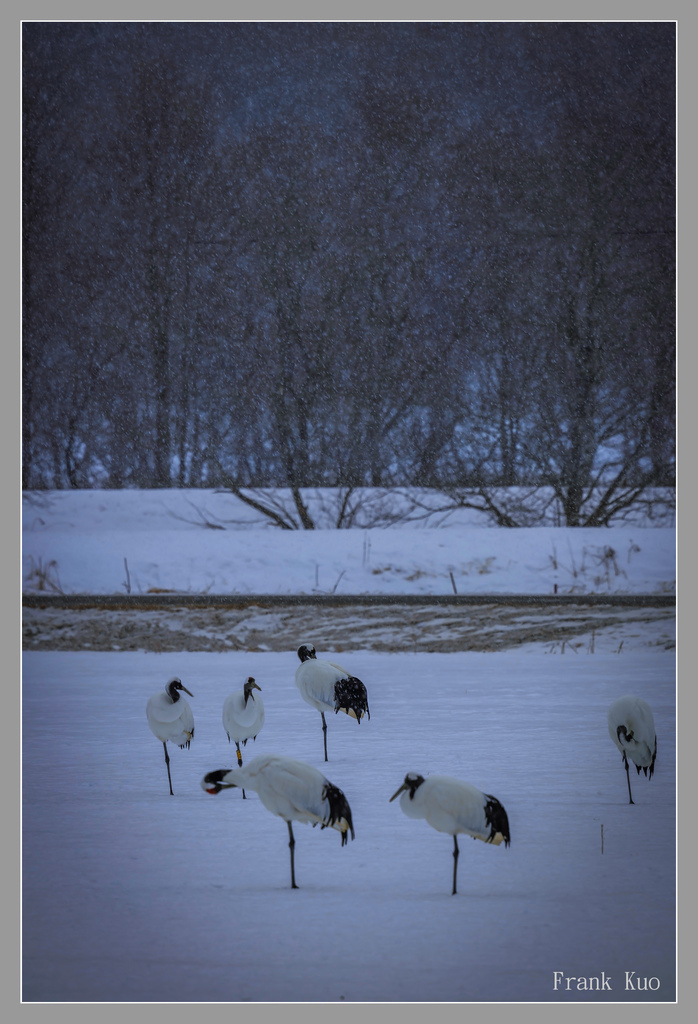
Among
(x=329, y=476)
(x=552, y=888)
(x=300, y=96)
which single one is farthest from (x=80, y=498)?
(x=552, y=888)

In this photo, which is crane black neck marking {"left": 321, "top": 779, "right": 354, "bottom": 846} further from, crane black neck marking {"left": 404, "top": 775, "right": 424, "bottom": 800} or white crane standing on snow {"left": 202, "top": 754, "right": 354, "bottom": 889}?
crane black neck marking {"left": 404, "top": 775, "right": 424, "bottom": 800}

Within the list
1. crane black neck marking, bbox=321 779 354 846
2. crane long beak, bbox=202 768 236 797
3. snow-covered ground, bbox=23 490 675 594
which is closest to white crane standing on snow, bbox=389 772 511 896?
crane black neck marking, bbox=321 779 354 846

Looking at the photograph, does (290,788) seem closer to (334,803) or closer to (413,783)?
(334,803)

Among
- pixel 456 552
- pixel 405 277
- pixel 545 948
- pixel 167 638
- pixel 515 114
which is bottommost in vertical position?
pixel 545 948

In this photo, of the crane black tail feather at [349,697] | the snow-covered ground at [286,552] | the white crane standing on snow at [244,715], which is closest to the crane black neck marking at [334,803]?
the white crane standing on snow at [244,715]

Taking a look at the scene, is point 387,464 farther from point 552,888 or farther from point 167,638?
point 552,888

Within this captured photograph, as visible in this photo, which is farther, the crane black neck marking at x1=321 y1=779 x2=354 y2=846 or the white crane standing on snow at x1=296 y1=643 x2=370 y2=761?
the white crane standing on snow at x1=296 y1=643 x2=370 y2=761

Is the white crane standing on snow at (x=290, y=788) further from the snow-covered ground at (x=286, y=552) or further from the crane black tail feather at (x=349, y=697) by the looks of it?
the snow-covered ground at (x=286, y=552)
